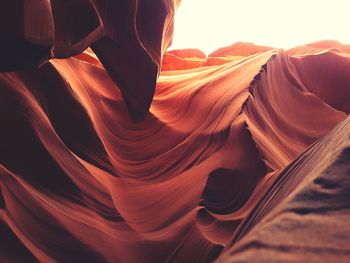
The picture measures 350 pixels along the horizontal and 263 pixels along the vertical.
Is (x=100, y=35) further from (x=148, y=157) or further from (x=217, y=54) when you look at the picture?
(x=217, y=54)

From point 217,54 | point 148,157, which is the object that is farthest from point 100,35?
point 217,54

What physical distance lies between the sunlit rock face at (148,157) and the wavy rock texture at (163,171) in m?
0.01

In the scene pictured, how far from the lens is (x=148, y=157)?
503 centimetres

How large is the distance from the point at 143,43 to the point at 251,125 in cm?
172

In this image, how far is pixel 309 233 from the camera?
39.4 inches

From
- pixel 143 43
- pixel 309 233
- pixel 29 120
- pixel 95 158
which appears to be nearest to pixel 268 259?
pixel 309 233

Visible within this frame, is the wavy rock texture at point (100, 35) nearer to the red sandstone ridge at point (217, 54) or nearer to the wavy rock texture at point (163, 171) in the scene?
the wavy rock texture at point (163, 171)

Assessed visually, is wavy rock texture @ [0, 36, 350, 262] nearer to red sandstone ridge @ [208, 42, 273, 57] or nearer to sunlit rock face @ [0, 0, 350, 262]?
sunlit rock face @ [0, 0, 350, 262]

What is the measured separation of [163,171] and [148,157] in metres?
0.47

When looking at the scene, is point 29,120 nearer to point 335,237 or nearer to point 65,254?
point 65,254

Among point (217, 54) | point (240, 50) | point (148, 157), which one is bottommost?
point (217, 54)

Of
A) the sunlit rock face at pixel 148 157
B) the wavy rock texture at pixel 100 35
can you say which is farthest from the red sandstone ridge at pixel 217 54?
the wavy rock texture at pixel 100 35

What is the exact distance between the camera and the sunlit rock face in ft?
4.11

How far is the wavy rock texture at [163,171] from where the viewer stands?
1.26 meters
